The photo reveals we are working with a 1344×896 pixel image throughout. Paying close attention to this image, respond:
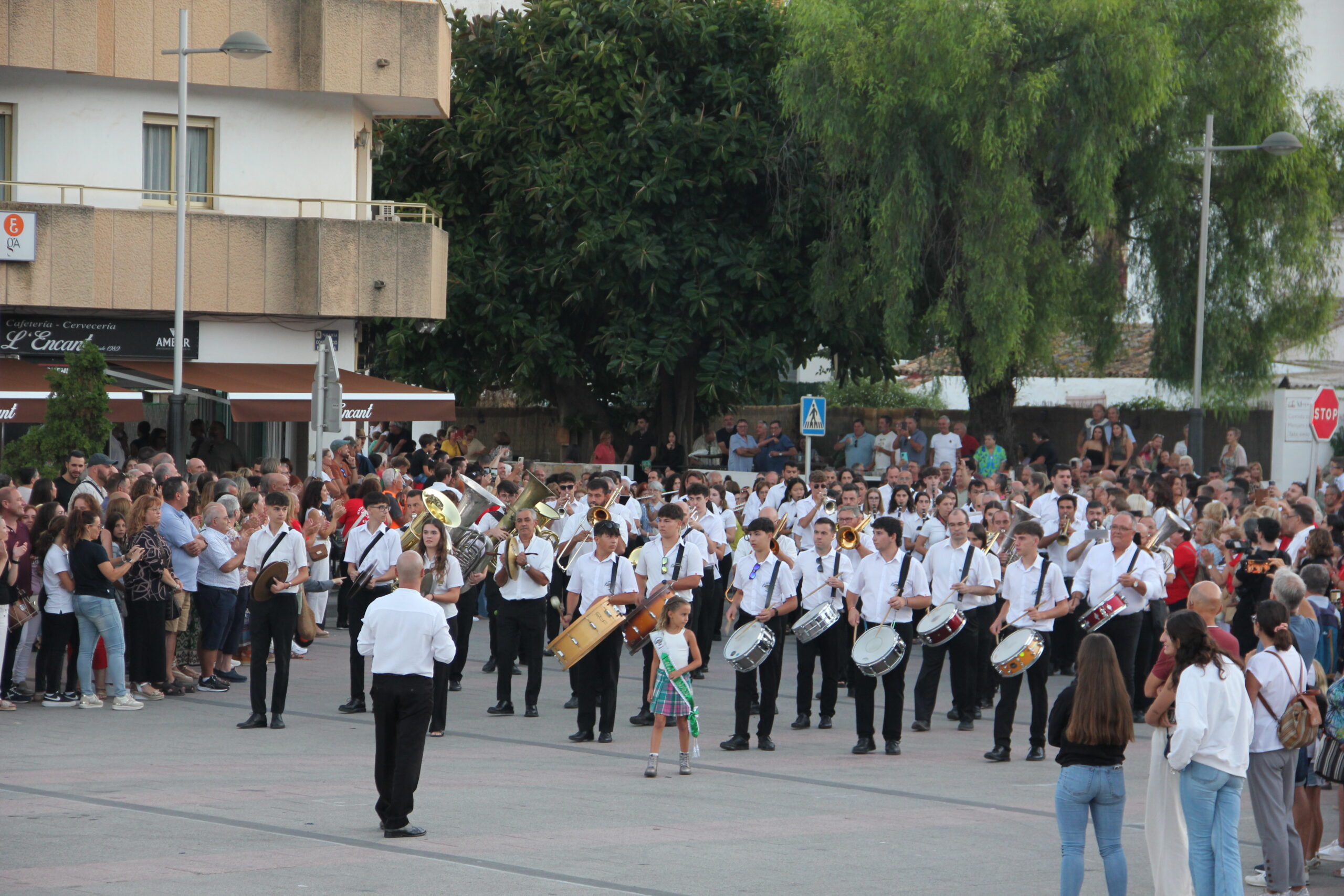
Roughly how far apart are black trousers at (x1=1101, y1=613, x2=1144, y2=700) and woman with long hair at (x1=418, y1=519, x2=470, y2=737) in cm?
540

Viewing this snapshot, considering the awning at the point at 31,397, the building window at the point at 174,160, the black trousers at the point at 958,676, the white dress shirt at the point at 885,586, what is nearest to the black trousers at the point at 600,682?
the white dress shirt at the point at 885,586

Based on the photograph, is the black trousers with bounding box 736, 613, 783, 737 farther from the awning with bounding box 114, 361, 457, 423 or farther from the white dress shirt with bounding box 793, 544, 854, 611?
the awning with bounding box 114, 361, 457, 423

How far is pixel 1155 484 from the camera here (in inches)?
725

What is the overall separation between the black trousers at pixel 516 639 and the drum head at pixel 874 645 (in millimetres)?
2861

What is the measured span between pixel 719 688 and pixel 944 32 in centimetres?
1486

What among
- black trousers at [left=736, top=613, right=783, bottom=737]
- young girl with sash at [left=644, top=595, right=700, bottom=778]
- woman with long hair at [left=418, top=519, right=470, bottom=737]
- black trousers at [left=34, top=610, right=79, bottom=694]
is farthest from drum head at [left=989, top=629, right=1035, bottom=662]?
black trousers at [left=34, top=610, right=79, bottom=694]

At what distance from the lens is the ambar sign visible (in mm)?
24922

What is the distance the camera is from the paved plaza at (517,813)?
887 cm

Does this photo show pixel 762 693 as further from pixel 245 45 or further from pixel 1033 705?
pixel 245 45

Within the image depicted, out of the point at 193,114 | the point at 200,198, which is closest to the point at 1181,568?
the point at 200,198

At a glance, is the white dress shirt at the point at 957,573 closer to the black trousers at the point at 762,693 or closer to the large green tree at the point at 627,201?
the black trousers at the point at 762,693

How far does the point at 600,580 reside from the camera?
13938mm

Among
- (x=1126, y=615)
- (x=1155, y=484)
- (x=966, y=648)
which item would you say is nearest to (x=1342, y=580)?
(x=1126, y=615)

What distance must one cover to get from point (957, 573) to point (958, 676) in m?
0.92
